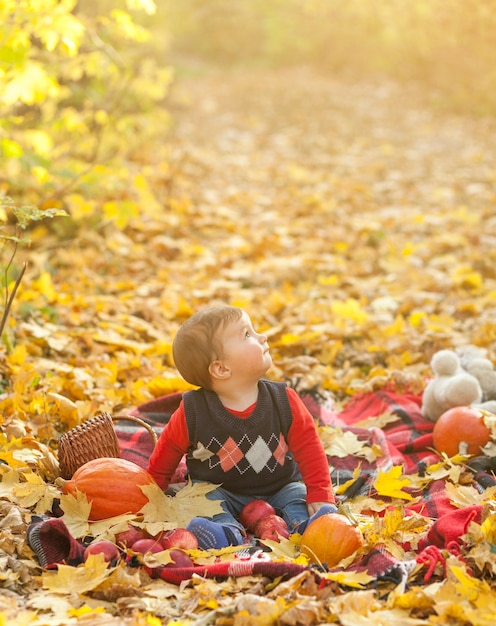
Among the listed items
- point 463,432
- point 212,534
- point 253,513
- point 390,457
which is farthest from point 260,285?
point 212,534

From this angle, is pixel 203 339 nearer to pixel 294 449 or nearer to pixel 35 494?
pixel 294 449

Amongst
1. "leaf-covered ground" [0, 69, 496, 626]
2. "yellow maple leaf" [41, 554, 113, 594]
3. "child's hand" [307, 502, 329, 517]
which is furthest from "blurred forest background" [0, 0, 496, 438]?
"child's hand" [307, 502, 329, 517]

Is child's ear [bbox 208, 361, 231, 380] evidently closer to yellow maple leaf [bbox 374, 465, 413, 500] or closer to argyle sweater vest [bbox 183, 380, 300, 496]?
argyle sweater vest [bbox 183, 380, 300, 496]

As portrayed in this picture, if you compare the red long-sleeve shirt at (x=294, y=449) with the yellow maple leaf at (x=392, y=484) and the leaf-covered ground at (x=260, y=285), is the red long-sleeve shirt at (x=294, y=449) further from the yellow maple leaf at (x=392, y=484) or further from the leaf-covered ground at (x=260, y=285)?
the leaf-covered ground at (x=260, y=285)

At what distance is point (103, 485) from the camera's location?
8.30 feet

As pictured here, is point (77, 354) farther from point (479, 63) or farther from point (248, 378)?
point (479, 63)

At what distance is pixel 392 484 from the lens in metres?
2.74

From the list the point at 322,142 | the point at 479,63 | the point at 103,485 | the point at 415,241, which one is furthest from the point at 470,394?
the point at 479,63

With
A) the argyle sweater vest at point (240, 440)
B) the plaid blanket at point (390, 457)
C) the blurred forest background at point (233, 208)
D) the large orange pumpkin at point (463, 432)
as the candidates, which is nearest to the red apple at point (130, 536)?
the argyle sweater vest at point (240, 440)

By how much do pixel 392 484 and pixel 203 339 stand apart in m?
0.88

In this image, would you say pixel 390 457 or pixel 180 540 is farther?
pixel 390 457

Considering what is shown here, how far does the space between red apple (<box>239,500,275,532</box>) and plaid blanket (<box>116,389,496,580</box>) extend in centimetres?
35

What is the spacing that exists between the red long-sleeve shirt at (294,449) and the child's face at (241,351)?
0.57ft

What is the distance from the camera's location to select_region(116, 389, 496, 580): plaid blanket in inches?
88.6
